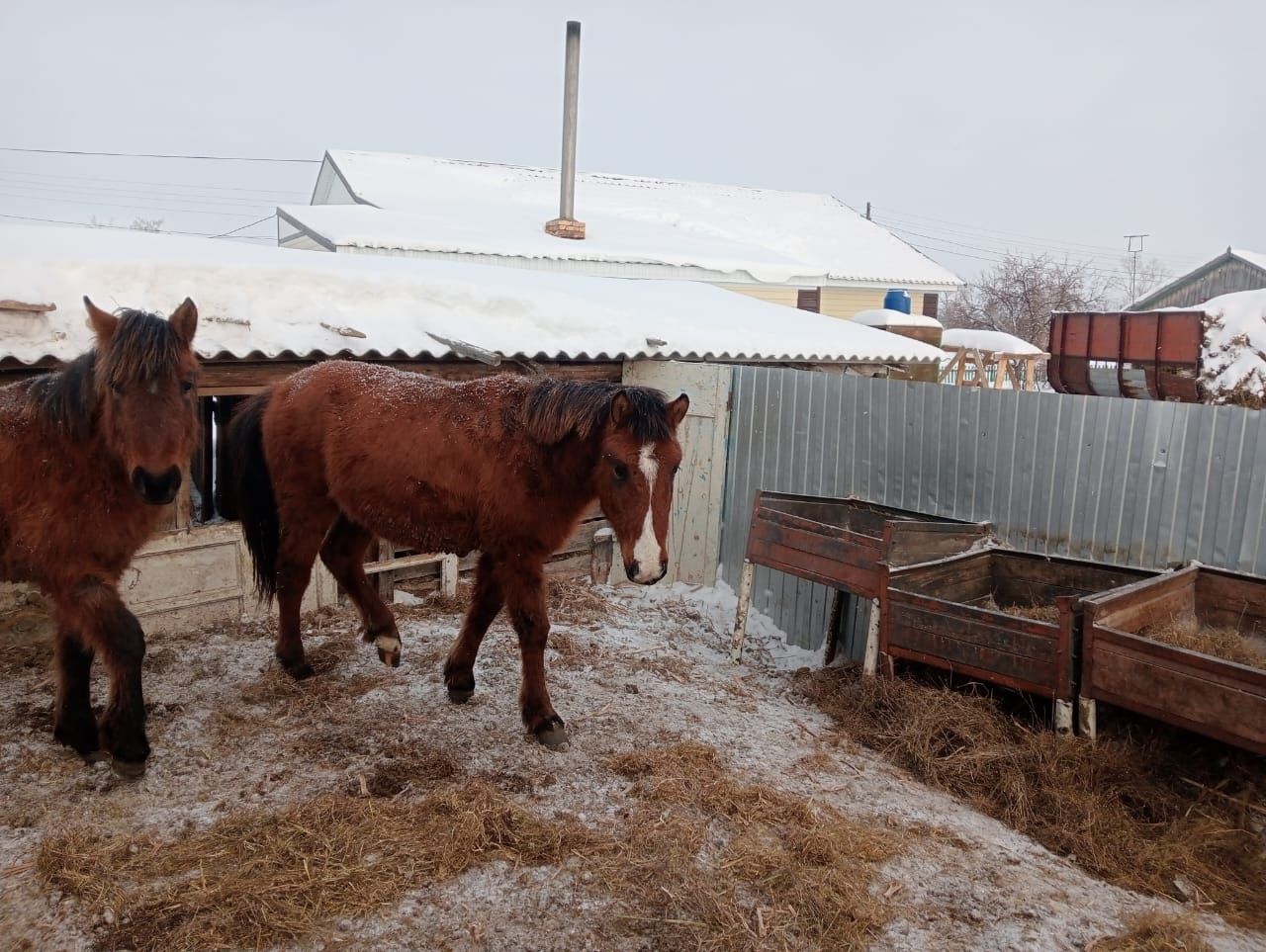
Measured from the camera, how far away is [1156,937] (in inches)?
111

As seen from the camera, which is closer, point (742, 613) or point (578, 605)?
point (742, 613)

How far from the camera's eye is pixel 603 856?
327 cm

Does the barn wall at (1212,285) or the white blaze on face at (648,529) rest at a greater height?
the barn wall at (1212,285)

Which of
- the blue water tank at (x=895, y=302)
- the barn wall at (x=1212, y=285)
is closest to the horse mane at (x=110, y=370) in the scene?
the blue water tank at (x=895, y=302)

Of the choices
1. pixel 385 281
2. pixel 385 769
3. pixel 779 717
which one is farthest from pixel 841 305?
pixel 385 769

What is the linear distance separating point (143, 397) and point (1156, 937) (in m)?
4.37

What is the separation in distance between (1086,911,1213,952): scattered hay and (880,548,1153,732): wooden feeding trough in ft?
3.76

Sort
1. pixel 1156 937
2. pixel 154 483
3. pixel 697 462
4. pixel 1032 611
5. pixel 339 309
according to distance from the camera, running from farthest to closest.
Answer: pixel 697 462 < pixel 339 309 < pixel 1032 611 < pixel 154 483 < pixel 1156 937

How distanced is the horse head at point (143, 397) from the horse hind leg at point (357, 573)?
5.53 feet

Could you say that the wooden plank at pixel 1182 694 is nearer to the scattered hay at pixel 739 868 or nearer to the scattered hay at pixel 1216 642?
the scattered hay at pixel 1216 642

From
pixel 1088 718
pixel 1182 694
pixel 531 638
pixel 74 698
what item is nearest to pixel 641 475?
pixel 531 638

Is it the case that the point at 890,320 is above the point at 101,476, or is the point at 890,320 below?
above

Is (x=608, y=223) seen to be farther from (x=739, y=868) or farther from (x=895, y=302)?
(x=739, y=868)

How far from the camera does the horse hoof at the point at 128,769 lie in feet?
12.1
